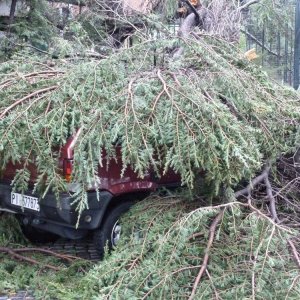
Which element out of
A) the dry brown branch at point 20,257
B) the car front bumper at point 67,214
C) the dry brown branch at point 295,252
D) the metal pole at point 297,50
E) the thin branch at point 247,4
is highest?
the thin branch at point 247,4

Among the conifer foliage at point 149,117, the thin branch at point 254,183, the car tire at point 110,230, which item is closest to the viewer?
the conifer foliage at point 149,117

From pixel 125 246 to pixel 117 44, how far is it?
4.20m

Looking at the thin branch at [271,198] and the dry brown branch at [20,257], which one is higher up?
the thin branch at [271,198]

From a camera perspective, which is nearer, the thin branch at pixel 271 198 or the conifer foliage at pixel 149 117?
the conifer foliage at pixel 149 117

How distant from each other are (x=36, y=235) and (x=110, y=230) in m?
1.32

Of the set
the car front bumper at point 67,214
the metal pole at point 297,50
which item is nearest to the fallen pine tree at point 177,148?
the car front bumper at point 67,214

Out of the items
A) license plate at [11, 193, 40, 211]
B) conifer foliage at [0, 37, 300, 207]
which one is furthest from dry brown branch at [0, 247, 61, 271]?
conifer foliage at [0, 37, 300, 207]

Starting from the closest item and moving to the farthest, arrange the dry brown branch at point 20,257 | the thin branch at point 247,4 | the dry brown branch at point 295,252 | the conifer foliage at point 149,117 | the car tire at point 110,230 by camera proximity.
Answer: the dry brown branch at point 295,252 → the conifer foliage at point 149,117 → the dry brown branch at point 20,257 → the car tire at point 110,230 → the thin branch at point 247,4

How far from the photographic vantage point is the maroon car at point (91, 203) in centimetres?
475

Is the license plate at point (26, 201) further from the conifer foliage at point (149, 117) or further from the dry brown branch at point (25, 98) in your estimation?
the dry brown branch at point (25, 98)

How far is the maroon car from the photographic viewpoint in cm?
475

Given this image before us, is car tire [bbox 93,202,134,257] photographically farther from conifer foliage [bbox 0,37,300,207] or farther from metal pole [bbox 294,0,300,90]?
metal pole [bbox 294,0,300,90]

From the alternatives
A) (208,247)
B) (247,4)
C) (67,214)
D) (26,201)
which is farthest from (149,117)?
(247,4)

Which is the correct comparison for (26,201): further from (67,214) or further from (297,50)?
(297,50)
